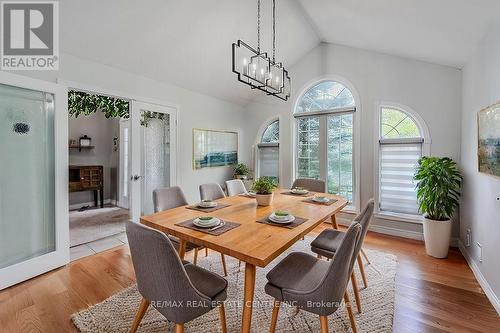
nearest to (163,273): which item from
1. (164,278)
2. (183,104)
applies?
(164,278)

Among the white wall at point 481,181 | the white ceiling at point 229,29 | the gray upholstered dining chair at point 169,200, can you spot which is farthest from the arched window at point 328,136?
the gray upholstered dining chair at point 169,200

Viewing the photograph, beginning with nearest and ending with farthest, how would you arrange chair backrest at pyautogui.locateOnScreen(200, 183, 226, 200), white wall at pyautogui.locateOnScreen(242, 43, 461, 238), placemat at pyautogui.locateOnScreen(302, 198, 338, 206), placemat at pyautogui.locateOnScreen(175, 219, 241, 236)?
placemat at pyautogui.locateOnScreen(175, 219, 241, 236) → placemat at pyautogui.locateOnScreen(302, 198, 338, 206) → chair backrest at pyautogui.locateOnScreen(200, 183, 226, 200) → white wall at pyautogui.locateOnScreen(242, 43, 461, 238)

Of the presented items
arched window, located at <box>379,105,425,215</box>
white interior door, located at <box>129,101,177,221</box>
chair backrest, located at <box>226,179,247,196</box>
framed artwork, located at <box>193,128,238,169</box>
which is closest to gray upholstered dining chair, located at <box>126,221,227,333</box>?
chair backrest, located at <box>226,179,247,196</box>

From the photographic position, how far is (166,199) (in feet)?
8.37

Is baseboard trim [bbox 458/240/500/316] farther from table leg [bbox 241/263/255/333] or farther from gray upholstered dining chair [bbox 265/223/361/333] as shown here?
table leg [bbox 241/263/255/333]

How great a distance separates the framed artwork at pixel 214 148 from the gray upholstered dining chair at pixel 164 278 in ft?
10.3

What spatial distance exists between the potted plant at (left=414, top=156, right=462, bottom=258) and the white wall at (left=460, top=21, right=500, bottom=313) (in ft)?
0.54

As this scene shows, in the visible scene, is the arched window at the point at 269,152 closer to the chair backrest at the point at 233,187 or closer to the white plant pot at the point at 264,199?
the chair backrest at the point at 233,187

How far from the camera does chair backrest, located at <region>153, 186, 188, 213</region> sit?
2.46 meters

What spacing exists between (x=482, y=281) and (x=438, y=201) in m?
0.94

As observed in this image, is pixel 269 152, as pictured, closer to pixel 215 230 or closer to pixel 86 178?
pixel 215 230

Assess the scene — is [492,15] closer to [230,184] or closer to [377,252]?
[377,252]

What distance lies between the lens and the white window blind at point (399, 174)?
3.69m

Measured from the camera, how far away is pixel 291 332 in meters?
1.73
